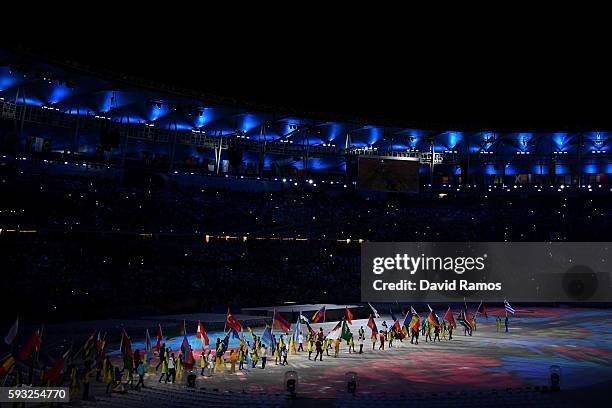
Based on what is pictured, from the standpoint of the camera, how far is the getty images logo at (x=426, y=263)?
58.8 metres

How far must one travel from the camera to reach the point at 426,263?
60219 mm

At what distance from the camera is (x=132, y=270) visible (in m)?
48.8

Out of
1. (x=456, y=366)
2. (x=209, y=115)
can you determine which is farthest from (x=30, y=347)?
(x=209, y=115)

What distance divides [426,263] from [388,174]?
10869mm

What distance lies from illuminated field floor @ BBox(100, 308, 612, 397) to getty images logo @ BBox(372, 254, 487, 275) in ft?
55.8

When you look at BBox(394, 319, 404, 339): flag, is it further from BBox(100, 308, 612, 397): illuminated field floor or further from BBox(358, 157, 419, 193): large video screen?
BBox(358, 157, 419, 193): large video screen

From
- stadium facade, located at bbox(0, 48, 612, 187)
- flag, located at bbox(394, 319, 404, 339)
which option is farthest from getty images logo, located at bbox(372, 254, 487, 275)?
flag, located at bbox(394, 319, 404, 339)

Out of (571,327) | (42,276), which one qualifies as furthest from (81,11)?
(571,327)

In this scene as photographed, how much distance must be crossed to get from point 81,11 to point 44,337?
2531 cm

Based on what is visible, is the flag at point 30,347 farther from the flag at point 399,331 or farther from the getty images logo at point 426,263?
the getty images logo at point 426,263

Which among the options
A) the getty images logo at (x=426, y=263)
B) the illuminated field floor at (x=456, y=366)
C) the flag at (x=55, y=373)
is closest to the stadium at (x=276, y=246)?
the flag at (x=55, y=373)

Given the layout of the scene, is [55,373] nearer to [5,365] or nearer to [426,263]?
[5,365]

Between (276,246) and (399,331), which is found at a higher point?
(276,246)

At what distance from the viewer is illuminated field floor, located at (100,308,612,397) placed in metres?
23.8
